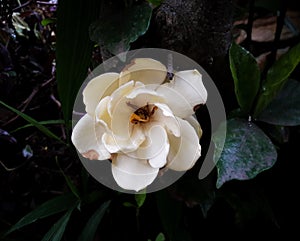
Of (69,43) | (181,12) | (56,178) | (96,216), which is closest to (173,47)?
(181,12)

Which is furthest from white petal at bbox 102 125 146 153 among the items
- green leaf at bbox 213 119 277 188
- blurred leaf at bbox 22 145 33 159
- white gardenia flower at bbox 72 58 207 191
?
blurred leaf at bbox 22 145 33 159

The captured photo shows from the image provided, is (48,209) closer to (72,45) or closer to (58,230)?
(58,230)

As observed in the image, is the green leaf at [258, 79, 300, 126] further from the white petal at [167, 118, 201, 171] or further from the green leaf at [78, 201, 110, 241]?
the green leaf at [78, 201, 110, 241]

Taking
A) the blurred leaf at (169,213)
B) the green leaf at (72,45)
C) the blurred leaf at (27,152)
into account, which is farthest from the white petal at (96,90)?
the blurred leaf at (27,152)

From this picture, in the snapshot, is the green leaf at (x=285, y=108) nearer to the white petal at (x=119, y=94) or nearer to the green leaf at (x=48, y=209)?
the white petal at (x=119, y=94)

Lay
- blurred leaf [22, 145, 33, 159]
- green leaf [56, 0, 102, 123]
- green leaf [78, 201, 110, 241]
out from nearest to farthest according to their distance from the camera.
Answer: green leaf [56, 0, 102, 123] < green leaf [78, 201, 110, 241] < blurred leaf [22, 145, 33, 159]

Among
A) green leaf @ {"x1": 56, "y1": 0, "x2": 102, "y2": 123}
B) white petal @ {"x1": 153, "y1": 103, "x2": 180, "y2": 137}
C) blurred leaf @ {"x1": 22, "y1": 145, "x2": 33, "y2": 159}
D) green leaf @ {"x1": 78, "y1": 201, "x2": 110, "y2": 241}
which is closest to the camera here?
white petal @ {"x1": 153, "y1": 103, "x2": 180, "y2": 137}

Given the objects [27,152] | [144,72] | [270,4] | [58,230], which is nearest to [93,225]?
[58,230]

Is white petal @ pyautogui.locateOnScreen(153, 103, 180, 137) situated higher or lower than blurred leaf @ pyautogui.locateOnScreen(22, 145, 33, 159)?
higher
